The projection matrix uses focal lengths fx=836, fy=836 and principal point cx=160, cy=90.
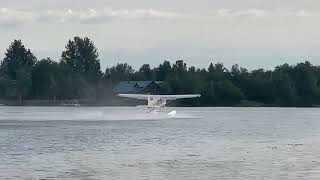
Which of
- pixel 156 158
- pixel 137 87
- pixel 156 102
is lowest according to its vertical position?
pixel 156 158

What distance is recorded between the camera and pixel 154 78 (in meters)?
163

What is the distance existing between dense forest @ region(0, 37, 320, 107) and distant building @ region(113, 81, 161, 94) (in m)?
2.16

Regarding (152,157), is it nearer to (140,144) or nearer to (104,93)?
(140,144)

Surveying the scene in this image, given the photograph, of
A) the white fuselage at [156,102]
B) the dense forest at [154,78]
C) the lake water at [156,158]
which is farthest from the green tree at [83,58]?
the lake water at [156,158]

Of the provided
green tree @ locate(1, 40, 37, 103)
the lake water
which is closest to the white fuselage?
the lake water

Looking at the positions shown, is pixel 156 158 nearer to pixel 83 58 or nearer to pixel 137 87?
pixel 137 87

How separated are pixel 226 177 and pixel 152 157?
6.68 metres

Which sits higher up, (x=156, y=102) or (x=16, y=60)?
(x=16, y=60)

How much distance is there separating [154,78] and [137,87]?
1072 cm

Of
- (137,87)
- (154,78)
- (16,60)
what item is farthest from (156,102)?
(16,60)

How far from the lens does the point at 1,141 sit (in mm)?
37688

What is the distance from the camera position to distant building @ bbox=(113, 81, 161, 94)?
146625 mm

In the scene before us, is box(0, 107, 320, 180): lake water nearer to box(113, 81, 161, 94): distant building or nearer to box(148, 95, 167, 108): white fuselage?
box(148, 95, 167, 108): white fuselage

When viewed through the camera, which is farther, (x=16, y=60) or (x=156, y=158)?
(x=16, y=60)
